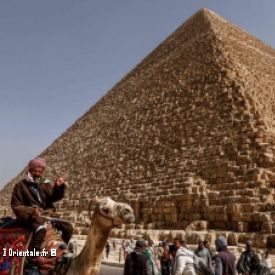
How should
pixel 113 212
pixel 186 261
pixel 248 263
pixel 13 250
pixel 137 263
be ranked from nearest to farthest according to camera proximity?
pixel 113 212 → pixel 13 250 → pixel 186 261 → pixel 137 263 → pixel 248 263

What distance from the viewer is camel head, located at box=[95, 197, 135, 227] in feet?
10.5

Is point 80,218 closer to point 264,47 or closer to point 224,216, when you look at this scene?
point 224,216

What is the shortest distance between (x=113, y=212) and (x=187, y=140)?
22.2 metres

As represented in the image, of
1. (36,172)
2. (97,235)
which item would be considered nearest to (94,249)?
(97,235)

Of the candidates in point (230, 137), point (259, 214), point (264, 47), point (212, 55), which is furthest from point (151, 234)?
point (264, 47)

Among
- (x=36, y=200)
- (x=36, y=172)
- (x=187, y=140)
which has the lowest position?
(x=36, y=200)

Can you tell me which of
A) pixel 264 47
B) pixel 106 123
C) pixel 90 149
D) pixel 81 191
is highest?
pixel 264 47

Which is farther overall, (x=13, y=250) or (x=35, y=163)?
(x=35, y=163)

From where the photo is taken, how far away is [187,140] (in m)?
25.3

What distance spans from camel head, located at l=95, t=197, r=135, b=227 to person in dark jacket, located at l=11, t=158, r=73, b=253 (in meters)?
0.46

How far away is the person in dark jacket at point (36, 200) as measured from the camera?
350cm

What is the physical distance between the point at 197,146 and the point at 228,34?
1769 centimetres

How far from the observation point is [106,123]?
39.1 meters

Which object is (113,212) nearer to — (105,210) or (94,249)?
(105,210)
